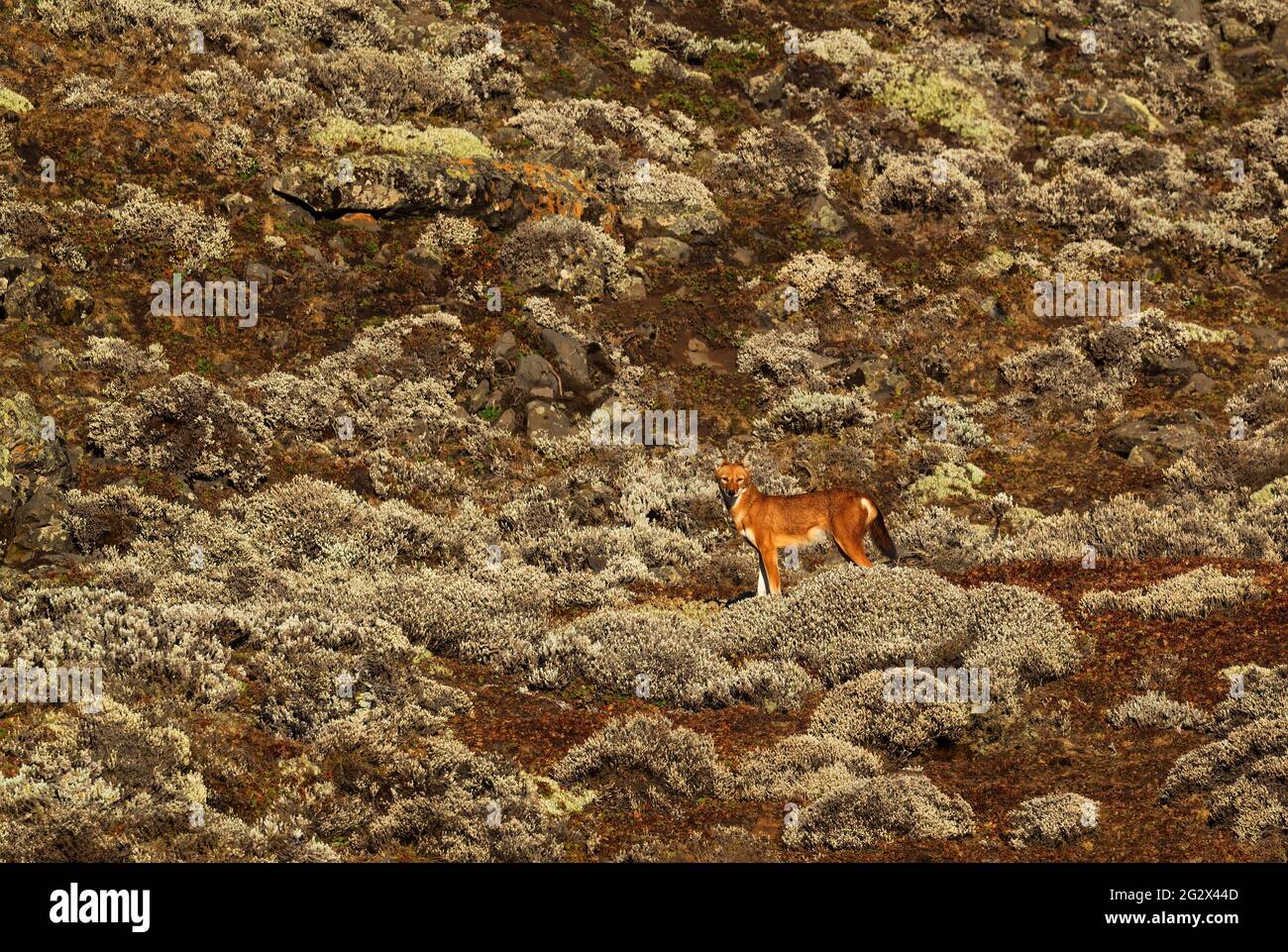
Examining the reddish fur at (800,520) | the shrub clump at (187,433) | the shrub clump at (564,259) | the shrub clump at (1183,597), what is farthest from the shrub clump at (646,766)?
the shrub clump at (564,259)

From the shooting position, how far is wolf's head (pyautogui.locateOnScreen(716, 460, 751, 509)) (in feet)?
57.7

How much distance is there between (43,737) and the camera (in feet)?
38.3

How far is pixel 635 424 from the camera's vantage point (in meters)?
24.3

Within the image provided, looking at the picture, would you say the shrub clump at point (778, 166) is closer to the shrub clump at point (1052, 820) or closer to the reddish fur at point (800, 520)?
the reddish fur at point (800, 520)

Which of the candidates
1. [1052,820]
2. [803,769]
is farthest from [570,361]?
[1052,820]

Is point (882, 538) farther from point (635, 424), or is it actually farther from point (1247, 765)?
point (635, 424)

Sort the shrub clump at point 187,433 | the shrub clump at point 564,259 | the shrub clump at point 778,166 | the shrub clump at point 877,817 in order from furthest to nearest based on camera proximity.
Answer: the shrub clump at point 778,166, the shrub clump at point 564,259, the shrub clump at point 187,433, the shrub clump at point 877,817

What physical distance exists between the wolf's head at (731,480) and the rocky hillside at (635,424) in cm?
140

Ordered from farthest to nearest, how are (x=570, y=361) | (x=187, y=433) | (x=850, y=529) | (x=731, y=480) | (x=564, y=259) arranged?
1. (x=564, y=259)
2. (x=570, y=361)
3. (x=187, y=433)
4. (x=731, y=480)
5. (x=850, y=529)

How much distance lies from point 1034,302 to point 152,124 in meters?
18.6

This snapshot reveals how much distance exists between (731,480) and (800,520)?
40.6 inches

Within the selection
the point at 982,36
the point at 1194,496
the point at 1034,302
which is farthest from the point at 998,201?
the point at 1194,496

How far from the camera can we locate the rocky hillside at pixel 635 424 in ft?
39.1

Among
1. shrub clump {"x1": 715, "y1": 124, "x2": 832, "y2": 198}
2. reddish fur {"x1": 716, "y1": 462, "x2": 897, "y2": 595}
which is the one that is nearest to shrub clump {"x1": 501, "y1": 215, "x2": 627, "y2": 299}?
shrub clump {"x1": 715, "y1": 124, "x2": 832, "y2": 198}
